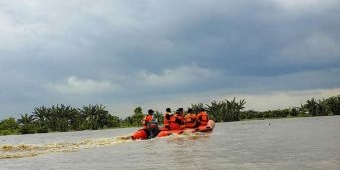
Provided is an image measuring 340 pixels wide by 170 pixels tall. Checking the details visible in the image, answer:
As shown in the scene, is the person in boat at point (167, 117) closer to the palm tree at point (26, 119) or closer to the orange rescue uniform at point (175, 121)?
the orange rescue uniform at point (175, 121)

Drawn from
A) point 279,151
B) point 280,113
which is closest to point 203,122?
point 279,151

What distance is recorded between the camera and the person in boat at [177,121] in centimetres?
2877

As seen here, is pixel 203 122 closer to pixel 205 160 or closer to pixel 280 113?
pixel 205 160

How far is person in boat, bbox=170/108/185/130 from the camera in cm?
→ 2877

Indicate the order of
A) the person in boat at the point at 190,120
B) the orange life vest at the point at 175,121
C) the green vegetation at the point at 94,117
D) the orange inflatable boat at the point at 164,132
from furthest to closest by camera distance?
1. the green vegetation at the point at 94,117
2. the person in boat at the point at 190,120
3. the orange life vest at the point at 175,121
4. the orange inflatable boat at the point at 164,132

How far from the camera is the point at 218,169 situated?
12469 mm

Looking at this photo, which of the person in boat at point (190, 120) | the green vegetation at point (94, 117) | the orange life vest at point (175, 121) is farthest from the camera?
the green vegetation at point (94, 117)

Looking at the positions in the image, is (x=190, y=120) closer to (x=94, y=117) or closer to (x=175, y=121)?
(x=175, y=121)

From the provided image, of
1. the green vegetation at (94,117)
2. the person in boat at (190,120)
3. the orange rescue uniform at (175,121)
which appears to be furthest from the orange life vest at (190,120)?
the green vegetation at (94,117)

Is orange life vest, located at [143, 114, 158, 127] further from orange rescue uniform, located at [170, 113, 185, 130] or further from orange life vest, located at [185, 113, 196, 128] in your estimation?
orange life vest, located at [185, 113, 196, 128]

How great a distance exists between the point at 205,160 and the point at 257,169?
275 cm

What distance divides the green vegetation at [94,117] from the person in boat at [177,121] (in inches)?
1272

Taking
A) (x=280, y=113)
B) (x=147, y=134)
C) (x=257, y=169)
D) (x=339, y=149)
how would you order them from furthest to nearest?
(x=280, y=113)
(x=147, y=134)
(x=339, y=149)
(x=257, y=169)

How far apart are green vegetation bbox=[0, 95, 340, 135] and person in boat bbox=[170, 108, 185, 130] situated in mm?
32315
